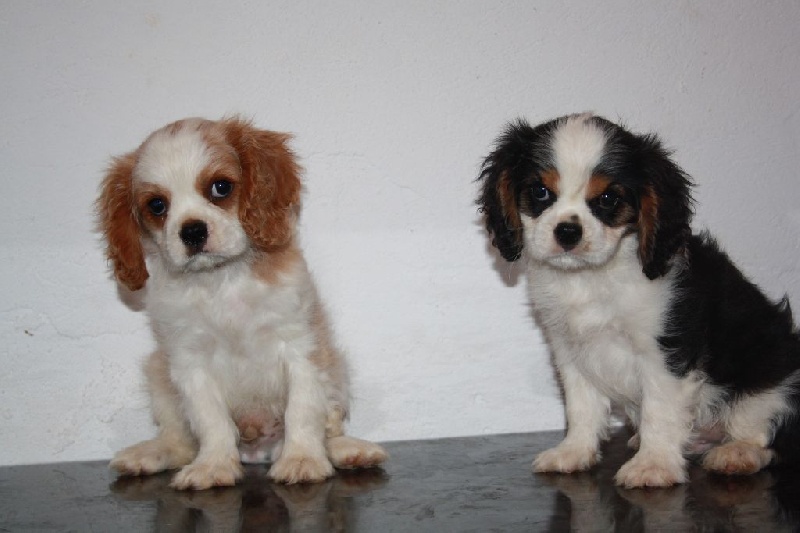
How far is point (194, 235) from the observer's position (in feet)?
10.7

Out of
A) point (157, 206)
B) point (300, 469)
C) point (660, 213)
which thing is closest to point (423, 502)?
point (300, 469)

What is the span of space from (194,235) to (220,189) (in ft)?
0.89

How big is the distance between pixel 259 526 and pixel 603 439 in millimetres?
1677

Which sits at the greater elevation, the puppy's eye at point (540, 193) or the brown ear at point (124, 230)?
the puppy's eye at point (540, 193)

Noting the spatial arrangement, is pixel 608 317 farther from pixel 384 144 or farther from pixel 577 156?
pixel 384 144

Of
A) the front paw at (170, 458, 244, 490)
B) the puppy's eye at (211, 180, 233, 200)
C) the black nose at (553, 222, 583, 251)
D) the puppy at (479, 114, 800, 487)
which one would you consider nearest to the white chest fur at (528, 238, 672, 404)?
the puppy at (479, 114, 800, 487)

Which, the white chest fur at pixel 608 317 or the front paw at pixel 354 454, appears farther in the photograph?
the front paw at pixel 354 454

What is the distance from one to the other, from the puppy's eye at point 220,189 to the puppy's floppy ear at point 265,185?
0.18ft

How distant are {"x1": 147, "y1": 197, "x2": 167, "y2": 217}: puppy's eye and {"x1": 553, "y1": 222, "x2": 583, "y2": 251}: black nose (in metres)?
1.46

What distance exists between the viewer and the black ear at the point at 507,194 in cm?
358

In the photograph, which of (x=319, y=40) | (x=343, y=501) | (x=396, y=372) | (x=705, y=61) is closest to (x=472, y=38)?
(x=319, y=40)

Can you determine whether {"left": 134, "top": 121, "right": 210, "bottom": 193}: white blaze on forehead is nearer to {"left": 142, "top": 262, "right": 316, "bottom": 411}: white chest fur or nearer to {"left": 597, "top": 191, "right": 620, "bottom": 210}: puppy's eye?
{"left": 142, "top": 262, "right": 316, "bottom": 411}: white chest fur

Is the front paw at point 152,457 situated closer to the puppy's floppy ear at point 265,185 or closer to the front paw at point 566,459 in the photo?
the puppy's floppy ear at point 265,185

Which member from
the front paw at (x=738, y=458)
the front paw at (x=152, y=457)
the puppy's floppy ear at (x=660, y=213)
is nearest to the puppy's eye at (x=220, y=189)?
the front paw at (x=152, y=457)
